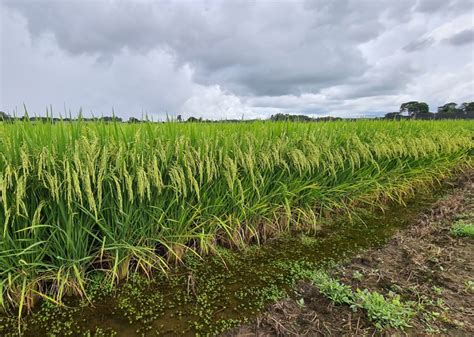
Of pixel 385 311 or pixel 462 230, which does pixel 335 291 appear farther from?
pixel 462 230

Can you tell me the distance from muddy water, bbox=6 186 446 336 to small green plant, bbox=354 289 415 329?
0.64m

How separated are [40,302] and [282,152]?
2554 millimetres

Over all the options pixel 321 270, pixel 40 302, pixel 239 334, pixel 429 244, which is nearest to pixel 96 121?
pixel 40 302

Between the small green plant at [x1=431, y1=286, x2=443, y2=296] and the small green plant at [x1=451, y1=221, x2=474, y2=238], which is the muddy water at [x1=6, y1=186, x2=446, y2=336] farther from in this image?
→ the small green plant at [x1=451, y1=221, x2=474, y2=238]

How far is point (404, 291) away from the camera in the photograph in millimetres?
2270

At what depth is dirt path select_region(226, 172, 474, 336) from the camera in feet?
6.18

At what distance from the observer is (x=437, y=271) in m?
2.57

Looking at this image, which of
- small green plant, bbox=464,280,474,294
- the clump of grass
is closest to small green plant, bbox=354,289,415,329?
the clump of grass

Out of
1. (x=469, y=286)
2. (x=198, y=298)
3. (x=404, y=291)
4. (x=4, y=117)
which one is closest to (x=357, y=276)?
(x=404, y=291)

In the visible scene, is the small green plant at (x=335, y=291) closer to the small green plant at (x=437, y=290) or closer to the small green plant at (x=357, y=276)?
the small green plant at (x=357, y=276)

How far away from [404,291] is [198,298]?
157 centimetres

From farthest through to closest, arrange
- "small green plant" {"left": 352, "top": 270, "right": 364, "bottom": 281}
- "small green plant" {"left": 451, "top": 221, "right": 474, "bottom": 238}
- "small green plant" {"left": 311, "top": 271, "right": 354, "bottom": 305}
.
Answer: "small green plant" {"left": 451, "top": 221, "right": 474, "bottom": 238}, "small green plant" {"left": 352, "top": 270, "right": 364, "bottom": 281}, "small green plant" {"left": 311, "top": 271, "right": 354, "bottom": 305}

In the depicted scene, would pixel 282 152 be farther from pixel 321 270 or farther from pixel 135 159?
pixel 135 159

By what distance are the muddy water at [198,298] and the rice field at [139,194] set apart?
0.52ft
